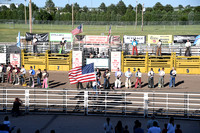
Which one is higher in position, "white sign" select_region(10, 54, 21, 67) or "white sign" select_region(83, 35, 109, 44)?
"white sign" select_region(83, 35, 109, 44)

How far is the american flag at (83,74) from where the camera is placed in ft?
51.8

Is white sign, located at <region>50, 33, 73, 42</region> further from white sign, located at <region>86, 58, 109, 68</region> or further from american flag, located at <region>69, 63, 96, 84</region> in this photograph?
american flag, located at <region>69, 63, 96, 84</region>

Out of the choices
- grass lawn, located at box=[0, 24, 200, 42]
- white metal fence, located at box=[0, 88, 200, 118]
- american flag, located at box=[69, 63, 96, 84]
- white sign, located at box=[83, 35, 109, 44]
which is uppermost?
grass lawn, located at box=[0, 24, 200, 42]

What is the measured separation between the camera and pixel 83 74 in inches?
624

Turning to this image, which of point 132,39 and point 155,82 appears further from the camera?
point 132,39

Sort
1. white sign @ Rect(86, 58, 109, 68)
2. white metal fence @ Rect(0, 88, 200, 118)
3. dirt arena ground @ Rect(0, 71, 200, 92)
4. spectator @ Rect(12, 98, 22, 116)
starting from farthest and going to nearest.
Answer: white sign @ Rect(86, 58, 109, 68) → dirt arena ground @ Rect(0, 71, 200, 92) → white metal fence @ Rect(0, 88, 200, 118) → spectator @ Rect(12, 98, 22, 116)

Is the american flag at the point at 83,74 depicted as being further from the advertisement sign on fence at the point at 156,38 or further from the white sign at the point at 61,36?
the advertisement sign on fence at the point at 156,38

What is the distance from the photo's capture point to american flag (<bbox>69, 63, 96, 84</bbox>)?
51.8 ft

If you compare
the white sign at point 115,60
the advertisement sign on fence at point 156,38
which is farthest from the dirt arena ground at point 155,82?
the advertisement sign on fence at point 156,38

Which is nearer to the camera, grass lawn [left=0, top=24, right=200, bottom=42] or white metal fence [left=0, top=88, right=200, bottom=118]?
white metal fence [left=0, top=88, right=200, bottom=118]

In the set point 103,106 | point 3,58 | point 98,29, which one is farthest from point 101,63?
point 98,29

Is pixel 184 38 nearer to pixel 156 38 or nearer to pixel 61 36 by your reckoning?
pixel 156 38

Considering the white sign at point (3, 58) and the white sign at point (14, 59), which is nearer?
the white sign at point (3, 58)

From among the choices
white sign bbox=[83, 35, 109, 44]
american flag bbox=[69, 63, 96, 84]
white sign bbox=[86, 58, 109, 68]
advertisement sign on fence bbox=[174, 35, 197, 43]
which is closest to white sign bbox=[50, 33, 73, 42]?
white sign bbox=[83, 35, 109, 44]
